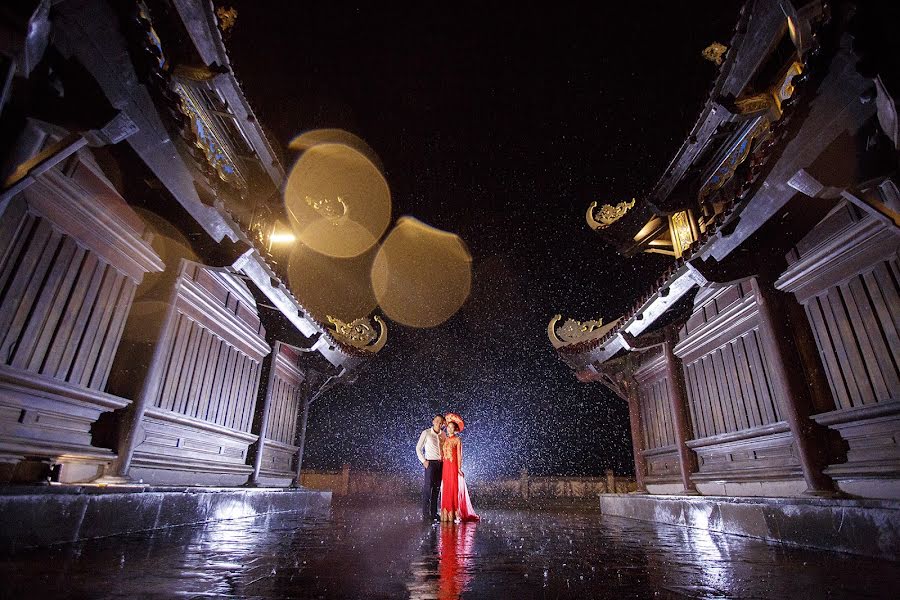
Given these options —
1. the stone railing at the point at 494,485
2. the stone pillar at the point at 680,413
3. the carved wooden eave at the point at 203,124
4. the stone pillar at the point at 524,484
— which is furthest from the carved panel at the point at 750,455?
the stone pillar at the point at 524,484

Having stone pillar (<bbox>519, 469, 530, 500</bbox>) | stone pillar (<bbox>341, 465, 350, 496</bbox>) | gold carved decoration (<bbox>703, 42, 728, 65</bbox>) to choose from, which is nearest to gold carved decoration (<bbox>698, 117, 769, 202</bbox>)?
gold carved decoration (<bbox>703, 42, 728, 65</bbox>)

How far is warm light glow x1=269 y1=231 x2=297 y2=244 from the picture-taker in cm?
A: 986

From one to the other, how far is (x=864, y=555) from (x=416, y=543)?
402 cm

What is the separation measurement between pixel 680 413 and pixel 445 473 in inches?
189

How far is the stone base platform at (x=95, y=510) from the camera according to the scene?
119 inches

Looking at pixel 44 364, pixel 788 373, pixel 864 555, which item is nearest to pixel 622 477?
pixel 788 373

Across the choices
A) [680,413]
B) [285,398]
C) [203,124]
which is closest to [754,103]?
[680,413]

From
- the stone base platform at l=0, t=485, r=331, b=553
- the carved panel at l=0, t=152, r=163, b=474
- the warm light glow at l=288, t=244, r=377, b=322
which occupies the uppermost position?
the warm light glow at l=288, t=244, r=377, b=322

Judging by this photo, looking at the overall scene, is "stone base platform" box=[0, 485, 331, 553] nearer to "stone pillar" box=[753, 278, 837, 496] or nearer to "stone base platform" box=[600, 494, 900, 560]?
"stone base platform" box=[600, 494, 900, 560]

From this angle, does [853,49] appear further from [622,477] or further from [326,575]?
[622,477]

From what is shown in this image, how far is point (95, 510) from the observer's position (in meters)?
3.70

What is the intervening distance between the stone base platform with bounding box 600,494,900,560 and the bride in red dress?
11.5ft

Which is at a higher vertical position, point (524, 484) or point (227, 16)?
point (227, 16)

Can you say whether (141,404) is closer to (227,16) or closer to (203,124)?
(203,124)
